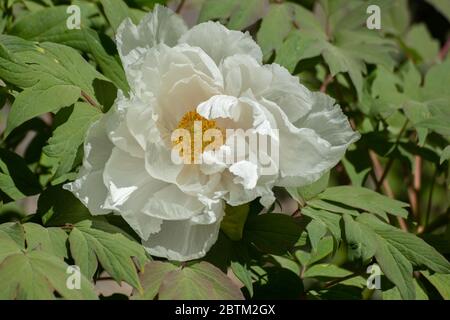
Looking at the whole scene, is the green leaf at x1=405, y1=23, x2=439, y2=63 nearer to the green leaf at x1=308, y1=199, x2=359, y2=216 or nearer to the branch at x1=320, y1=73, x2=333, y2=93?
the branch at x1=320, y1=73, x2=333, y2=93

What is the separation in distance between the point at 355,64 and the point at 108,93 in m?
0.51

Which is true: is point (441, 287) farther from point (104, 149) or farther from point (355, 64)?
point (104, 149)

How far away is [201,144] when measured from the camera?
1189 mm

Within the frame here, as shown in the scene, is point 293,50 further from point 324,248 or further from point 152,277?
point 152,277

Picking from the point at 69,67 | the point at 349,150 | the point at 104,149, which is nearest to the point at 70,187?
the point at 104,149

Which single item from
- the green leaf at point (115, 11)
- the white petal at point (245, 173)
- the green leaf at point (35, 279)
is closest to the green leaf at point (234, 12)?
the green leaf at point (115, 11)

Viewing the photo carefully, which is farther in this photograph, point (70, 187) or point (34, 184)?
point (34, 184)

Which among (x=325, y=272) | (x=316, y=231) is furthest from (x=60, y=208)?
(x=325, y=272)

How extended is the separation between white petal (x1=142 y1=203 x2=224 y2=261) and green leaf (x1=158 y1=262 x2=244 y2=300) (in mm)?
23

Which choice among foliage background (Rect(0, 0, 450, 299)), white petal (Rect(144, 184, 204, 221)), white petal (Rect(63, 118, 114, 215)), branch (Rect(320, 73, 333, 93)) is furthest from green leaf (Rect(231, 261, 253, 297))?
branch (Rect(320, 73, 333, 93))

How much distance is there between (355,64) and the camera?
1.46 metres

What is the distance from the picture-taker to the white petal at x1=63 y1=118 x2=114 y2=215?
1119 millimetres

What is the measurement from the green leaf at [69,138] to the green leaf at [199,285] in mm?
227
